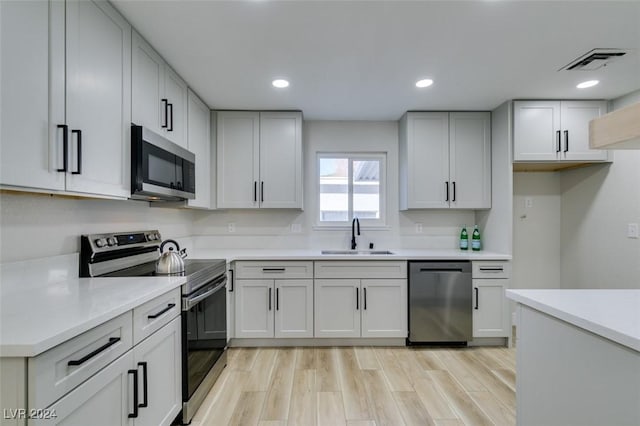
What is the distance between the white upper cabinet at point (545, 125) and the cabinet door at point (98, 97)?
3300 millimetres

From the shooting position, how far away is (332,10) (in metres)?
1.62

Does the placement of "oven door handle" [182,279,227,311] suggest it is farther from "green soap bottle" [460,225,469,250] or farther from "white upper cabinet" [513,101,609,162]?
"white upper cabinet" [513,101,609,162]

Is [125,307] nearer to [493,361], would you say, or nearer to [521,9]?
[521,9]

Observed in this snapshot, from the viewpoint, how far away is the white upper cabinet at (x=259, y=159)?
10.4 feet

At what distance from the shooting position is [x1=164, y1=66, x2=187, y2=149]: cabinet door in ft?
7.27

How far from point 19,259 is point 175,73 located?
1664 mm

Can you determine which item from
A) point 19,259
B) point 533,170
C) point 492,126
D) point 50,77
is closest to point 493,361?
point 533,170

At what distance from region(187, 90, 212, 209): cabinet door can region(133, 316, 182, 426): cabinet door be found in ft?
4.31

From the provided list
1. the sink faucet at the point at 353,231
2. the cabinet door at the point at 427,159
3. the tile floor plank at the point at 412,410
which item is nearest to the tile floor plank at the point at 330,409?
the tile floor plank at the point at 412,410

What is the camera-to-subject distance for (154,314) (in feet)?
4.70

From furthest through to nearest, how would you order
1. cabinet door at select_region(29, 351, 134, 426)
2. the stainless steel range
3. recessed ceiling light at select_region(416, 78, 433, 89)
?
1. recessed ceiling light at select_region(416, 78, 433, 89)
2. the stainless steel range
3. cabinet door at select_region(29, 351, 134, 426)

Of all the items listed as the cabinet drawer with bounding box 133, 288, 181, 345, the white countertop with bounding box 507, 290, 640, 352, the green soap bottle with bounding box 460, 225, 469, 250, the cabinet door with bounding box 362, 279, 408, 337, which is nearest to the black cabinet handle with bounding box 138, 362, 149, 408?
the cabinet drawer with bounding box 133, 288, 181, 345

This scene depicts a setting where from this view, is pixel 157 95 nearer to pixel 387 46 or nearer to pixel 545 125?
pixel 387 46

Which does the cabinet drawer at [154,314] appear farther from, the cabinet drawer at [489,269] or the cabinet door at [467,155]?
the cabinet door at [467,155]
